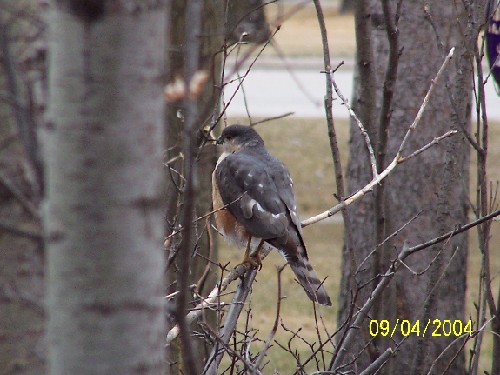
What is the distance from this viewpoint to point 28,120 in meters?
1.47

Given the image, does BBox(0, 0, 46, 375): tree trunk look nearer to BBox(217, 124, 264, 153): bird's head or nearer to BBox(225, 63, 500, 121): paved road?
BBox(217, 124, 264, 153): bird's head

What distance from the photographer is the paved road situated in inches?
664

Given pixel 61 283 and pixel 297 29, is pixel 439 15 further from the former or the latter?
pixel 297 29

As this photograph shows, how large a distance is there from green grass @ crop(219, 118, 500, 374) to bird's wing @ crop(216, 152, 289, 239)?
985mm

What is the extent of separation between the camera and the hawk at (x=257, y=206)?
4.65m

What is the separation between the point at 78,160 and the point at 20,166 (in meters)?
0.80

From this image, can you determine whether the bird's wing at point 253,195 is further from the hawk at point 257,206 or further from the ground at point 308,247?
the ground at point 308,247

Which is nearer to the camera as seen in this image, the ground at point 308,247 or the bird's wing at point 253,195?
the bird's wing at point 253,195

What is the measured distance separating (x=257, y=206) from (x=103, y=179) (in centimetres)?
354

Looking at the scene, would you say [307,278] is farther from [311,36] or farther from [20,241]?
[311,36]

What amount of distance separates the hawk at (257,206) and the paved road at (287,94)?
9.92 m

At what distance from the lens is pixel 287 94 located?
19266 mm
